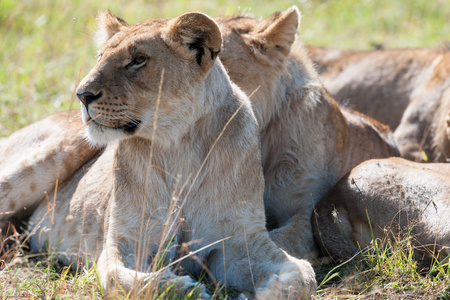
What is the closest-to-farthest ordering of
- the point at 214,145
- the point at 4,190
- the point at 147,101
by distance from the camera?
the point at 147,101, the point at 214,145, the point at 4,190

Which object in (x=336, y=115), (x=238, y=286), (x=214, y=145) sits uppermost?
(x=214, y=145)

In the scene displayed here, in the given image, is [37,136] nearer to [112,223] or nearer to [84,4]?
[112,223]

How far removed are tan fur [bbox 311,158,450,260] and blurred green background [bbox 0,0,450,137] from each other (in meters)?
2.51

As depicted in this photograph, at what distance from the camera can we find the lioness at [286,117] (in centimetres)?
427

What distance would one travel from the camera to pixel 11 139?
4574 millimetres

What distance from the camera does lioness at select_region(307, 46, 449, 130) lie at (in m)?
6.47

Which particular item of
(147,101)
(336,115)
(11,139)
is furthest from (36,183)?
(336,115)

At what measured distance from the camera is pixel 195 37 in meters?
3.21

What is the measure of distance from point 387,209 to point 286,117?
3.32ft

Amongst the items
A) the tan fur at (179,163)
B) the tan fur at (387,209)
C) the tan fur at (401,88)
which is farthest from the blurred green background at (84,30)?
the tan fur at (179,163)

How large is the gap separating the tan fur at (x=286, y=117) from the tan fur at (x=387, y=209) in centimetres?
24

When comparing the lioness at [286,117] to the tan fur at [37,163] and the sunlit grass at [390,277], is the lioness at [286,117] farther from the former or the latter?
the tan fur at [37,163]

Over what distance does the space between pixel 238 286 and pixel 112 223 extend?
0.69 meters

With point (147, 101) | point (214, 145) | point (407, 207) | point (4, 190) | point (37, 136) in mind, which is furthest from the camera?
point (37, 136)
